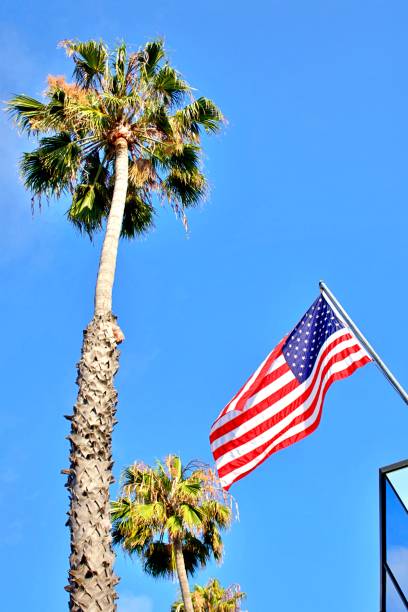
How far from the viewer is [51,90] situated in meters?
13.9

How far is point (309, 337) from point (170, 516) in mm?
10131

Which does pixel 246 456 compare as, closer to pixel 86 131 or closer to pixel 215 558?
pixel 86 131

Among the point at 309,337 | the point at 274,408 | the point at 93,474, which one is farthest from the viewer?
the point at 309,337

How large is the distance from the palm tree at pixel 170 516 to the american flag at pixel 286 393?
897 cm

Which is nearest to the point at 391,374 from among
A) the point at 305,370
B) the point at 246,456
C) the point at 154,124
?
the point at 305,370

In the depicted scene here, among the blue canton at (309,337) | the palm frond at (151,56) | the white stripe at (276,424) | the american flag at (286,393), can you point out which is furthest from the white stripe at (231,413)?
the palm frond at (151,56)

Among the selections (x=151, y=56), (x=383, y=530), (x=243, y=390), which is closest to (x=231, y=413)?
(x=243, y=390)

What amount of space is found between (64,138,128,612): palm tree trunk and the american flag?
218 cm

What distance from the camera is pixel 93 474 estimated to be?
821 centimetres

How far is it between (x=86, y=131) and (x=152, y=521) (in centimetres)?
1049

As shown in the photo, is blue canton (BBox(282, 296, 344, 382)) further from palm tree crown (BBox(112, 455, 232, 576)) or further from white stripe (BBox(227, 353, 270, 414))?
palm tree crown (BBox(112, 455, 232, 576))

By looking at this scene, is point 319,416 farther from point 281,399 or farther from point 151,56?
point 151,56

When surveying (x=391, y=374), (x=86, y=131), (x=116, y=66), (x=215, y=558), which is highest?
(x=116, y=66)

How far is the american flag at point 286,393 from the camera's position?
10.1 metres
